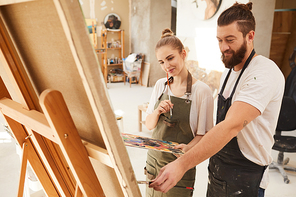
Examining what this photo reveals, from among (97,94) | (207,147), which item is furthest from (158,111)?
(97,94)

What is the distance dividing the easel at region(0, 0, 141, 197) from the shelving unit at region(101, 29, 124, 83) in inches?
294

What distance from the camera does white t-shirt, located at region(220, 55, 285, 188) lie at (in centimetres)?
103

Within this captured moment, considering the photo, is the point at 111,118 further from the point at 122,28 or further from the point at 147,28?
the point at 122,28

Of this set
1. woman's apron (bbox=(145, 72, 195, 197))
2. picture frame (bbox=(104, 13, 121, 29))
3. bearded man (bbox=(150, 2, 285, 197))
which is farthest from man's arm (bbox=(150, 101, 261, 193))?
picture frame (bbox=(104, 13, 121, 29))

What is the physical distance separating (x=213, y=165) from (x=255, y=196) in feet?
0.93

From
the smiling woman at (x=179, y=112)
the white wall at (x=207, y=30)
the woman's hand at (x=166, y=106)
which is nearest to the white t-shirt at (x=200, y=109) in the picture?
the smiling woman at (x=179, y=112)

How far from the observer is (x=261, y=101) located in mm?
1020

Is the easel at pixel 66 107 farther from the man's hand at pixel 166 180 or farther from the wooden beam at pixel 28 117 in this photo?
the man's hand at pixel 166 180

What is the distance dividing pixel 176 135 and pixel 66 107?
2.98ft

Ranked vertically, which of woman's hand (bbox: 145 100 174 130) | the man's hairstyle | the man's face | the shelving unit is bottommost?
the shelving unit

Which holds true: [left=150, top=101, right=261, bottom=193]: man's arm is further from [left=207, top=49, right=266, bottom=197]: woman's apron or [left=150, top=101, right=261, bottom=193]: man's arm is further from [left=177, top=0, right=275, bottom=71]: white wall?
[left=177, top=0, right=275, bottom=71]: white wall

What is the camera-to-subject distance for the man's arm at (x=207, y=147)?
893 mm

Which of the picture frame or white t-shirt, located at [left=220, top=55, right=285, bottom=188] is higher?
white t-shirt, located at [left=220, top=55, right=285, bottom=188]

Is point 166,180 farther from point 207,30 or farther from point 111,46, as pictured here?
point 111,46
